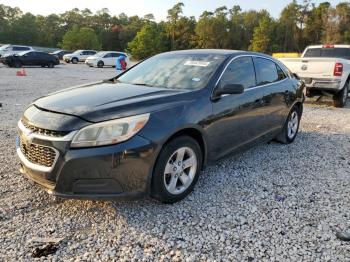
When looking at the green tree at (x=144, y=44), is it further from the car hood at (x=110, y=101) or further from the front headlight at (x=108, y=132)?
the front headlight at (x=108, y=132)

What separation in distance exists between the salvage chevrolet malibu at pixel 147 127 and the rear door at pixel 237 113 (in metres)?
0.01

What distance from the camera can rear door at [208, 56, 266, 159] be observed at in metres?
4.14

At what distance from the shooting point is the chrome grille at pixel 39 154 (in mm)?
3178

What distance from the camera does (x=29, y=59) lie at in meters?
26.5

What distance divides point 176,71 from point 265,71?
1.62m

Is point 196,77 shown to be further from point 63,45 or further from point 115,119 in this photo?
point 63,45

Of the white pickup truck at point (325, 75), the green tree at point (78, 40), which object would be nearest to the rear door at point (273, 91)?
the white pickup truck at point (325, 75)

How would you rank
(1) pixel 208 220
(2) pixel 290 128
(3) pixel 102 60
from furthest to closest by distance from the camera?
(3) pixel 102 60, (2) pixel 290 128, (1) pixel 208 220

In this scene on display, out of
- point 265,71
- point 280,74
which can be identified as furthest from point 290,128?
point 265,71

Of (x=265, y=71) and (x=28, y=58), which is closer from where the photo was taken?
(x=265, y=71)

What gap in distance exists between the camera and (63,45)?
67312 millimetres

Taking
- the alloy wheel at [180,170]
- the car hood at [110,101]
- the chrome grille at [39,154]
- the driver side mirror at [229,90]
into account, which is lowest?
the alloy wheel at [180,170]

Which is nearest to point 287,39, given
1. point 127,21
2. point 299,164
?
point 127,21

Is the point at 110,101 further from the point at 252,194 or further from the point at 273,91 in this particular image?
the point at 273,91
